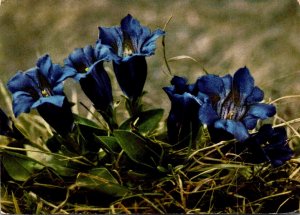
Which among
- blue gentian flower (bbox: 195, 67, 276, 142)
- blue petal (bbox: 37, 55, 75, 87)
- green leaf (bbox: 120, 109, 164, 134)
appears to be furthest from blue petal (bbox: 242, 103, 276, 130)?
blue petal (bbox: 37, 55, 75, 87)

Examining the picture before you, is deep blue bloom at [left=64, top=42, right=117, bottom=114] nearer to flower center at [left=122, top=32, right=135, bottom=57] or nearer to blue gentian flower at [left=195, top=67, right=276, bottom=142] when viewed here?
flower center at [left=122, top=32, right=135, bottom=57]

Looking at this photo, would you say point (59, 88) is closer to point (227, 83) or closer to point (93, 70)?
point (93, 70)

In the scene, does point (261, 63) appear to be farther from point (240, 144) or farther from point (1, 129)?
point (1, 129)

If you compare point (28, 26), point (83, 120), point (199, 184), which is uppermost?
point (28, 26)

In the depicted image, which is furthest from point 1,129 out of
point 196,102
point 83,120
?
point 196,102

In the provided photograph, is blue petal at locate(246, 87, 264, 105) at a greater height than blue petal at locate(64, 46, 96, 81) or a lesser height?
lesser

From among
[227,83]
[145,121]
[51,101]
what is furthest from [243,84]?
[51,101]
